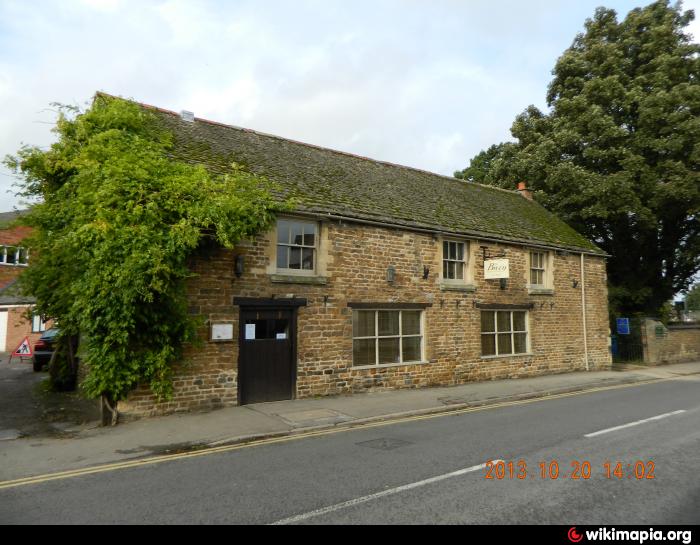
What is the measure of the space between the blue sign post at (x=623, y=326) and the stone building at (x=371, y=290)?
11.7 ft

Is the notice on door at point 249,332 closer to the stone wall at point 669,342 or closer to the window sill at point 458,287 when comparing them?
the window sill at point 458,287

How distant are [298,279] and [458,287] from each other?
578 cm

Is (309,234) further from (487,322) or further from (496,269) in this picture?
(487,322)

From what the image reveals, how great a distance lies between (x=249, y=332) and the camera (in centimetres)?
1095

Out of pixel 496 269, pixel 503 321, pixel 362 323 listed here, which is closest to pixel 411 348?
pixel 362 323

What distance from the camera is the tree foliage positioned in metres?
8.49

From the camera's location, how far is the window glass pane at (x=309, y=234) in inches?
476

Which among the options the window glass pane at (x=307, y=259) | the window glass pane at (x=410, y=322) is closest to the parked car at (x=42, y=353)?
the window glass pane at (x=307, y=259)

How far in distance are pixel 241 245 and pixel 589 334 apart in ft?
48.8

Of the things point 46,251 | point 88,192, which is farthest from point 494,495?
point 46,251

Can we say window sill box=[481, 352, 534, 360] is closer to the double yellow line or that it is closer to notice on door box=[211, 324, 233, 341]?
the double yellow line

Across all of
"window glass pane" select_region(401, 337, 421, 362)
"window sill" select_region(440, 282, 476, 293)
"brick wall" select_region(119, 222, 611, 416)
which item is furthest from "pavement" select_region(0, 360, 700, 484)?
"window sill" select_region(440, 282, 476, 293)
